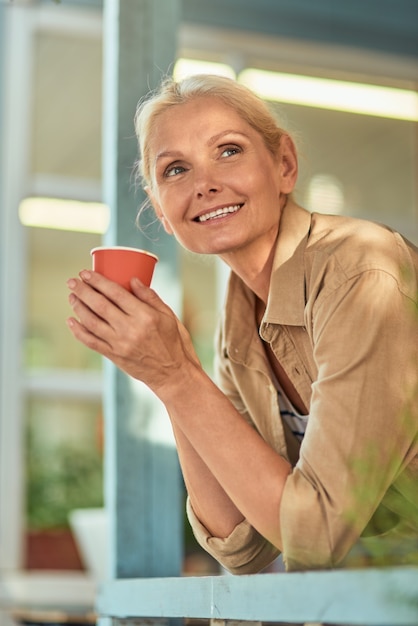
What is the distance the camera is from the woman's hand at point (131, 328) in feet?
4.17

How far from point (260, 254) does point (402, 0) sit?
4083 mm

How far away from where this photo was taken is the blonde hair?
157cm

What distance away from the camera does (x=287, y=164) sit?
5.50ft

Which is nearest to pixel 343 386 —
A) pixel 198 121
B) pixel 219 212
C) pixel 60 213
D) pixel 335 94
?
pixel 219 212

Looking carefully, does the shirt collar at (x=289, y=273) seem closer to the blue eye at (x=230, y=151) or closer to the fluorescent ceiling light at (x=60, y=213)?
the blue eye at (x=230, y=151)

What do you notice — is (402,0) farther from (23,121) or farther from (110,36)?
(110,36)

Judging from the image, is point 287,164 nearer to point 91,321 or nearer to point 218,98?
point 218,98

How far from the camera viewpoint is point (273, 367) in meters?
1.69

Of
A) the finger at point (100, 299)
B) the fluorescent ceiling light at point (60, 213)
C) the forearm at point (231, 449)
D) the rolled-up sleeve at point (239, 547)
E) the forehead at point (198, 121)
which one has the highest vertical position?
the forehead at point (198, 121)

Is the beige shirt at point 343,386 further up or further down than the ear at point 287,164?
further down

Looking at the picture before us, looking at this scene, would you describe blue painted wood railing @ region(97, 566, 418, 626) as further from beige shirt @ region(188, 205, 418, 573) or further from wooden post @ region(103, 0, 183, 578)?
wooden post @ region(103, 0, 183, 578)

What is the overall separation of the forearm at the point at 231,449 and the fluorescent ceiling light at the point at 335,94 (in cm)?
365

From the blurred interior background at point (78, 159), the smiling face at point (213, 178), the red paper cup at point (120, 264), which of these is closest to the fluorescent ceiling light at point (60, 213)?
the blurred interior background at point (78, 159)

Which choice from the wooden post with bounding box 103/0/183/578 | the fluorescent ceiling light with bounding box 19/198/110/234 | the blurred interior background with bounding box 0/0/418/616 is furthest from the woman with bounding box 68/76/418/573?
the fluorescent ceiling light with bounding box 19/198/110/234
